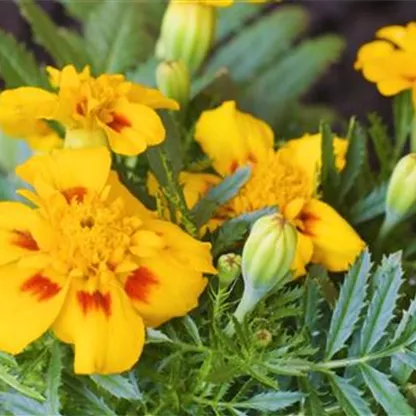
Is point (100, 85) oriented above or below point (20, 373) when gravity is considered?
above

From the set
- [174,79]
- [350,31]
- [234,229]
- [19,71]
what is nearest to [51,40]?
[19,71]

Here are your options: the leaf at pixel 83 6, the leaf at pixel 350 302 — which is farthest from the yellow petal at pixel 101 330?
the leaf at pixel 83 6

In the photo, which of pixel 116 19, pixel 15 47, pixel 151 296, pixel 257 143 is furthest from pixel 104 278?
pixel 116 19

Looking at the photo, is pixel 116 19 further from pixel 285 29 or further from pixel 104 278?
pixel 104 278

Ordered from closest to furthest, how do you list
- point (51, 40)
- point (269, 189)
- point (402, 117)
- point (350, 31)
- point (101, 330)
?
point (101, 330)
point (269, 189)
point (402, 117)
point (51, 40)
point (350, 31)

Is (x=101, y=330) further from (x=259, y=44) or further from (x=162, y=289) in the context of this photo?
(x=259, y=44)

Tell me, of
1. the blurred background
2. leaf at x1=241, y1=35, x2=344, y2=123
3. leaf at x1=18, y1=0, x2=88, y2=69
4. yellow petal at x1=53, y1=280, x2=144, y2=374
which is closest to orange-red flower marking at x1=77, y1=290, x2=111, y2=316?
yellow petal at x1=53, y1=280, x2=144, y2=374

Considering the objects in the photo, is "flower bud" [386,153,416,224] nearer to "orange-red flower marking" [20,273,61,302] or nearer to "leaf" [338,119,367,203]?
"leaf" [338,119,367,203]
